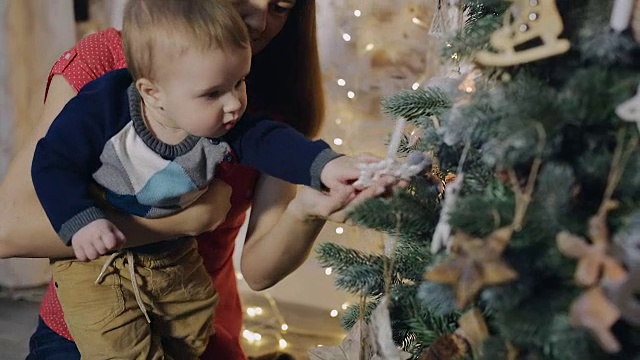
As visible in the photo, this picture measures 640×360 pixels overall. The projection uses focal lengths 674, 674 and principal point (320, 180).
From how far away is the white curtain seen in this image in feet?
5.77

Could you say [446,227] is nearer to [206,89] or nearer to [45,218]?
[206,89]

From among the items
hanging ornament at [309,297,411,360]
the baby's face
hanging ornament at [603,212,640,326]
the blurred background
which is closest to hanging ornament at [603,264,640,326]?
hanging ornament at [603,212,640,326]

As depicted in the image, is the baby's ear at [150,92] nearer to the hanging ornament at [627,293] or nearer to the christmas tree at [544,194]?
the christmas tree at [544,194]

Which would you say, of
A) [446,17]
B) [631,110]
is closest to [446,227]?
[631,110]

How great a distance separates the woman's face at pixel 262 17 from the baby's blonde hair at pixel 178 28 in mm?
216

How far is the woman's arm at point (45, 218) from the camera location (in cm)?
91

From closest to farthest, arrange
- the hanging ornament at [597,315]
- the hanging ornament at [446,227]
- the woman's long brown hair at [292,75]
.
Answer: the hanging ornament at [597,315], the hanging ornament at [446,227], the woman's long brown hair at [292,75]

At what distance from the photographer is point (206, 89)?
0.79 metres

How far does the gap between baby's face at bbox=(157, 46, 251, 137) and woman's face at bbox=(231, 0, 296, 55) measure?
0.22 m

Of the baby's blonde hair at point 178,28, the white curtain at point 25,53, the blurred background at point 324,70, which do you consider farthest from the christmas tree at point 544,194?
the white curtain at point 25,53

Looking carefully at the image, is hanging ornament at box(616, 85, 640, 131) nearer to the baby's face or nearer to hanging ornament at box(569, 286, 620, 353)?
hanging ornament at box(569, 286, 620, 353)

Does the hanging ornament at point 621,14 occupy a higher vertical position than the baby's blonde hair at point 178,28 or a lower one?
higher

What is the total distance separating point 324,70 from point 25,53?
803 millimetres

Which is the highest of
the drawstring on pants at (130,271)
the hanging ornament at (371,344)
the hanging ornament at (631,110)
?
the hanging ornament at (631,110)
